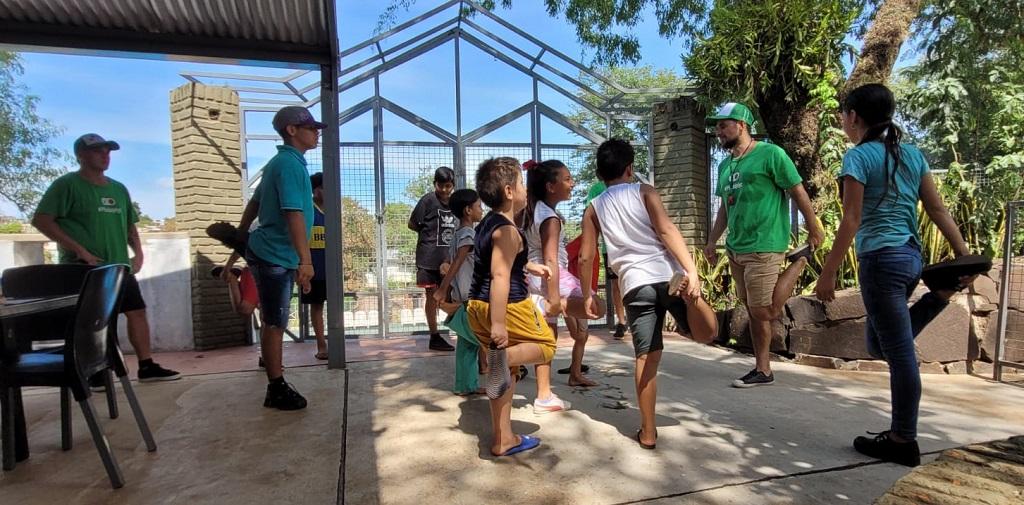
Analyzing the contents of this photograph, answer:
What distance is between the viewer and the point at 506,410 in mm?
2578

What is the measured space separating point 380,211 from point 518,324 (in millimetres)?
4188

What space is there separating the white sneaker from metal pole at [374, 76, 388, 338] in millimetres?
3504

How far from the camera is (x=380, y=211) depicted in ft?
20.9

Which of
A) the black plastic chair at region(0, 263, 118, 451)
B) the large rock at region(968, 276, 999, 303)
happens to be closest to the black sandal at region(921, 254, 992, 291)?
the large rock at region(968, 276, 999, 303)

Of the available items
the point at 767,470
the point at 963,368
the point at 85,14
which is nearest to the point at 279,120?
the point at 85,14

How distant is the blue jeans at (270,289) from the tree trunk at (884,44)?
253 inches

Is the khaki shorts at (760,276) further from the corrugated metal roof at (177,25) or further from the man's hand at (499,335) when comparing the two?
the corrugated metal roof at (177,25)

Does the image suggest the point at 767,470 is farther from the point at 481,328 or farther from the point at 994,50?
the point at 994,50

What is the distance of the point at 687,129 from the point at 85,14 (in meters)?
6.10

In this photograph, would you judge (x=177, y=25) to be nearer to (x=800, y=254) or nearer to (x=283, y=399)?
(x=283, y=399)

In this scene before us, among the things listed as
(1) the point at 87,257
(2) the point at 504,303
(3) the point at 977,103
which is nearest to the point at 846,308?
(2) the point at 504,303

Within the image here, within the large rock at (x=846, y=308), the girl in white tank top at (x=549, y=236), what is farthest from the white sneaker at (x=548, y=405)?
A: the large rock at (x=846, y=308)

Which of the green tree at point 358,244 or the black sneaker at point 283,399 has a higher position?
the green tree at point 358,244

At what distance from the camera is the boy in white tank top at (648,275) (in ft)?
8.54
